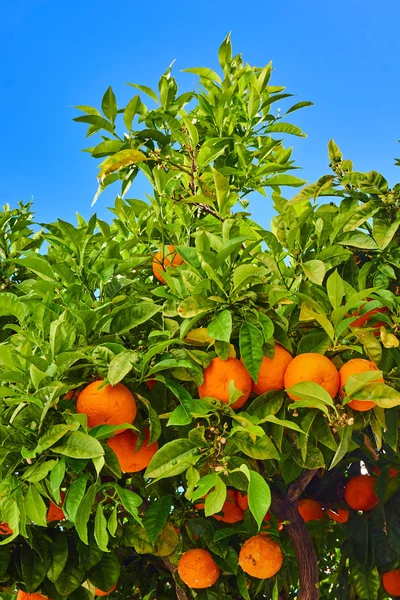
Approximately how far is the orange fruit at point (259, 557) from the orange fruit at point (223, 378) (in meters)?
0.79

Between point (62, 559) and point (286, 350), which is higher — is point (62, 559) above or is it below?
below

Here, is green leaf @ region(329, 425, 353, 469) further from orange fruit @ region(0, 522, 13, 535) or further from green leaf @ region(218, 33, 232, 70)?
green leaf @ region(218, 33, 232, 70)

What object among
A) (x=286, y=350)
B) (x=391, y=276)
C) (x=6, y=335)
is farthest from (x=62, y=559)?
(x=391, y=276)

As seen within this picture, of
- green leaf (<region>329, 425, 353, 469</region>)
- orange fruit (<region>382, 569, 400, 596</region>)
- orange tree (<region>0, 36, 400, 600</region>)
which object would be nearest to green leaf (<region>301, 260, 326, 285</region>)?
orange tree (<region>0, 36, 400, 600</region>)

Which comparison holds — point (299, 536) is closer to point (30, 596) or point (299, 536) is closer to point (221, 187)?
point (30, 596)

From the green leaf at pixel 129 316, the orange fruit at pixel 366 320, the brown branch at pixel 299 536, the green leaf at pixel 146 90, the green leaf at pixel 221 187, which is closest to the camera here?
the green leaf at pixel 129 316

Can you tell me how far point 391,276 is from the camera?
1.91 metres

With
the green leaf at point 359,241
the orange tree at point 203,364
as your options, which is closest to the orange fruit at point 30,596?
the orange tree at point 203,364

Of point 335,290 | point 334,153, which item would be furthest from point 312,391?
point 334,153

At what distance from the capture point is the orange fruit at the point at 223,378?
5.45 ft

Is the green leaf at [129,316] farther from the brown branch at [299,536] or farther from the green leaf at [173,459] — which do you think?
the brown branch at [299,536]

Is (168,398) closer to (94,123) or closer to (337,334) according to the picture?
(337,334)

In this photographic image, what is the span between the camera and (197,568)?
2.26 m

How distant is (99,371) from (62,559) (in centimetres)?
88
